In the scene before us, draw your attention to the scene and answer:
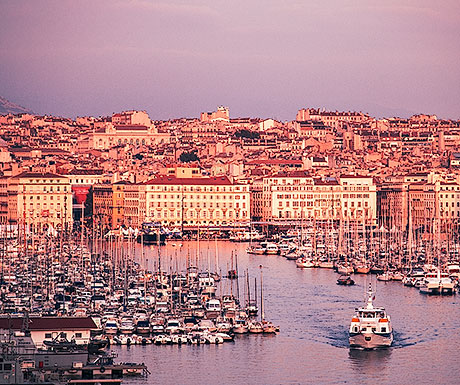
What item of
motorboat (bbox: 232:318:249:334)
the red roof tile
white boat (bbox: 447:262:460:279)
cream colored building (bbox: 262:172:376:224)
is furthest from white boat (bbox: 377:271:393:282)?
cream colored building (bbox: 262:172:376:224)

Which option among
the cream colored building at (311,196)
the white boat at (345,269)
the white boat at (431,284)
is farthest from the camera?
the cream colored building at (311,196)

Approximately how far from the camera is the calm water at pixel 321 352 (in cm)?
2767

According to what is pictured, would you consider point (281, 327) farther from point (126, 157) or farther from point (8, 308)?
point (126, 157)

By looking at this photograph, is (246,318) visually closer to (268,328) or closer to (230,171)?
(268,328)

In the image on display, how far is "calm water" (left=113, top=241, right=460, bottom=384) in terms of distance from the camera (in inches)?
1089

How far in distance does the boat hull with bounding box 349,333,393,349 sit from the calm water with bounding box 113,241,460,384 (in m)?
0.18

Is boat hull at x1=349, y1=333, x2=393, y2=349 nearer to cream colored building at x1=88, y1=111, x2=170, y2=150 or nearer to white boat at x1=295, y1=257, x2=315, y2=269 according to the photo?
white boat at x1=295, y1=257, x2=315, y2=269

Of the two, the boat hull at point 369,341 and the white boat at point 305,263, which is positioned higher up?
the white boat at point 305,263

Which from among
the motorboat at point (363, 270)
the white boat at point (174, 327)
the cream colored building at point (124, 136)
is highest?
the cream colored building at point (124, 136)

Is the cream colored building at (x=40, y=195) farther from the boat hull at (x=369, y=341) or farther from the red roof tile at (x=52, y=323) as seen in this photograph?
the red roof tile at (x=52, y=323)

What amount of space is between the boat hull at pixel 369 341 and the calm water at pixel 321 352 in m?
0.18

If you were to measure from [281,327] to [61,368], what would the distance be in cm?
899

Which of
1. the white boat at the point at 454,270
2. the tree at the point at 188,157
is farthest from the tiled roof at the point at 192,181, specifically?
the white boat at the point at 454,270

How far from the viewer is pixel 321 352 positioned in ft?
99.2
